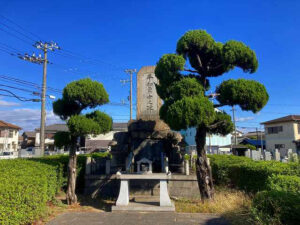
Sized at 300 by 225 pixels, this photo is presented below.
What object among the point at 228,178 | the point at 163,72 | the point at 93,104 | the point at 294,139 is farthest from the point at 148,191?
the point at 294,139

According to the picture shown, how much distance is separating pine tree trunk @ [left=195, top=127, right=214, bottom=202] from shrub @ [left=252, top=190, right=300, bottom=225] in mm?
2687

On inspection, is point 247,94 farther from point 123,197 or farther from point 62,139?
point 62,139

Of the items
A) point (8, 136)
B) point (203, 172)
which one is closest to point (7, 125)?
point (8, 136)

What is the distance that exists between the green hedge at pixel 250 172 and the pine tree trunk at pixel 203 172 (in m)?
1.29

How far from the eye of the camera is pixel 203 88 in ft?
21.0

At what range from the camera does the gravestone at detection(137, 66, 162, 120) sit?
9.59 meters

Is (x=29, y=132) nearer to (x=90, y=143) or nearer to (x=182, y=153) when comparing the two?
(x=90, y=143)

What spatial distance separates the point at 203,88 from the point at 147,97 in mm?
3732

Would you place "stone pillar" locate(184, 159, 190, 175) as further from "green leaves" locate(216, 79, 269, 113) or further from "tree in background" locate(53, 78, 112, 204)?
"tree in background" locate(53, 78, 112, 204)

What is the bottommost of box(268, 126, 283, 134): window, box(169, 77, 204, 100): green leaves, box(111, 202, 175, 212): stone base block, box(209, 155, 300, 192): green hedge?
box(111, 202, 175, 212): stone base block

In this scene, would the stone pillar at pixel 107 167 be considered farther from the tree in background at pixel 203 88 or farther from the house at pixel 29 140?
the house at pixel 29 140

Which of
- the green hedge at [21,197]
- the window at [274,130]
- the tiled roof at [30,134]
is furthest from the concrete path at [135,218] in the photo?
the tiled roof at [30,134]

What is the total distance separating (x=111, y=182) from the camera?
7.87 meters

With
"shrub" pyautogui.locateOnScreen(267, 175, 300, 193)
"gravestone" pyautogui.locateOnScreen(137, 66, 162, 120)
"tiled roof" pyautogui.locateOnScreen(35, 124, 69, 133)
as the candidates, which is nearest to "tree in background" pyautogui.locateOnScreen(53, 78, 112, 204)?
"gravestone" pyautogui.locateOnScreen(137, 66, 162, 120)
